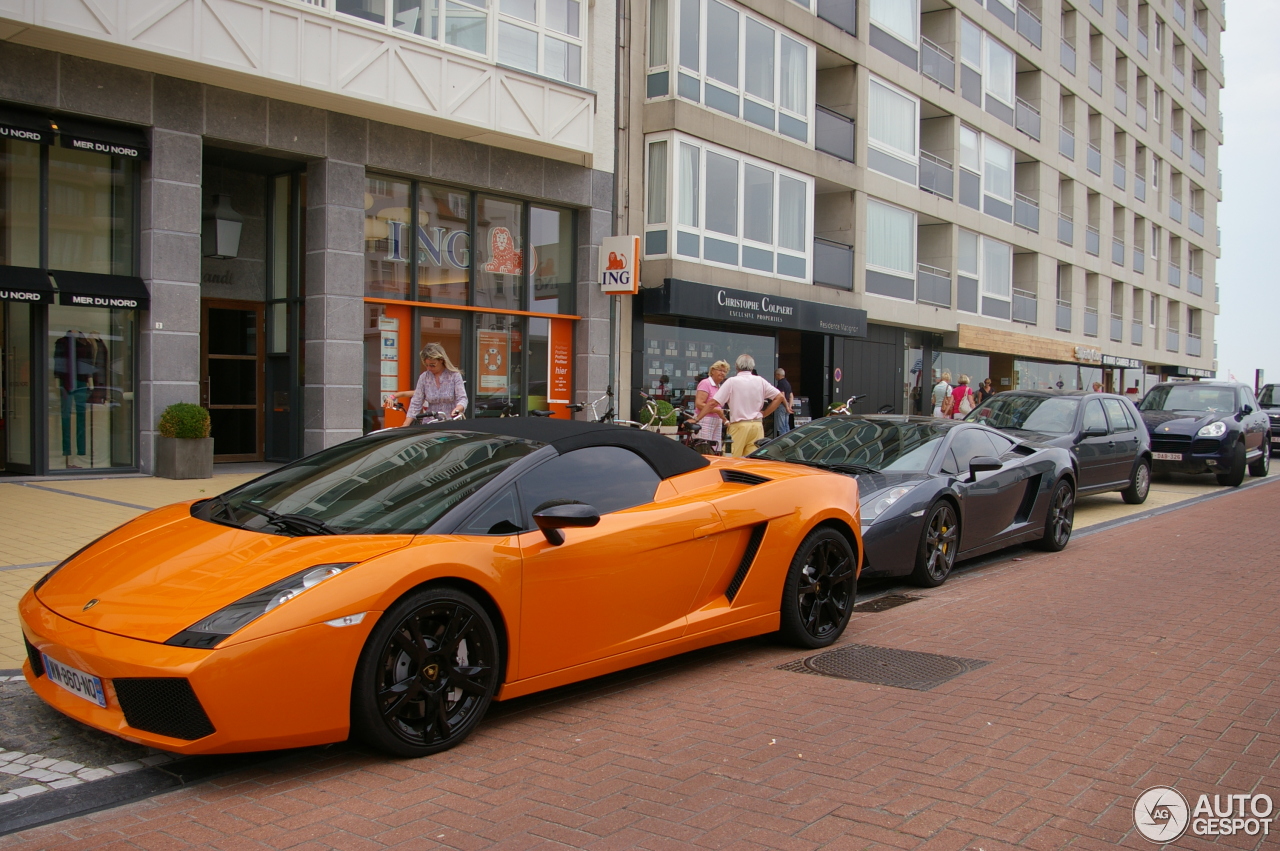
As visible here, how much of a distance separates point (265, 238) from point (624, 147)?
22.9ft

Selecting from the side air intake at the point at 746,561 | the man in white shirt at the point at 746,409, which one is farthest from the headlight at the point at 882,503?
the man in white shirt at the point at 746,409

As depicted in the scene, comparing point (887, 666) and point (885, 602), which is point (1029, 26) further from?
point (887, 666)

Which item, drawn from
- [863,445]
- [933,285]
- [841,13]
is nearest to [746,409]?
[863,445]

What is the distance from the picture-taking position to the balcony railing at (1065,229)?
3638cm

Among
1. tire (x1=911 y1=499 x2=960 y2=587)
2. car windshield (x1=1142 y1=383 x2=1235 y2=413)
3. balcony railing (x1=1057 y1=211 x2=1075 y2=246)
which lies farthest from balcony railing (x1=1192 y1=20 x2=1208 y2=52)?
tire (x1=911 y1=499 x2=960 y2=587)

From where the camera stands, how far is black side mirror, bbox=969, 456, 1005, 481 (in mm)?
8484

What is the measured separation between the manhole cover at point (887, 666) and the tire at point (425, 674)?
2050 millimetres

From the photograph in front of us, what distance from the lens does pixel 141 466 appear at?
43.1 feet

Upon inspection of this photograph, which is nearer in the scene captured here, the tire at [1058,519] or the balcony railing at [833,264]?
the tire at [1058,519]

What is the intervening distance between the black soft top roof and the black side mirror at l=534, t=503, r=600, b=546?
529 millimetres

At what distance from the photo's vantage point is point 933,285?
28.7 meters

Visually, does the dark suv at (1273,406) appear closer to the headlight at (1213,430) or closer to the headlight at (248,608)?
the headlight at (1213,430)

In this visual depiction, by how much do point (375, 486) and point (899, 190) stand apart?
24262 mm

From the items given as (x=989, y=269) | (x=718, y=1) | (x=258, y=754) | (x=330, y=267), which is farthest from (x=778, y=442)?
(x=989, y=269)
